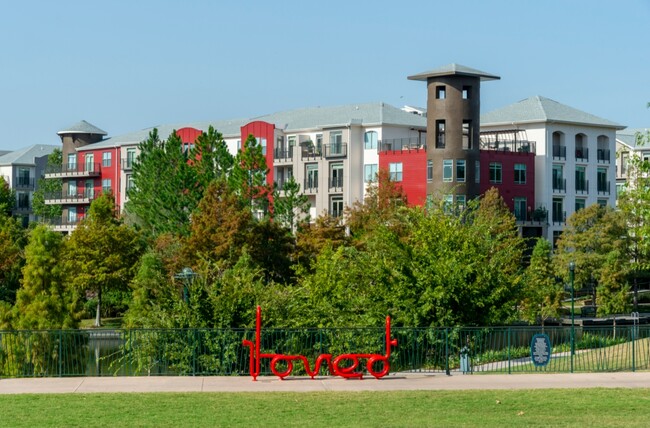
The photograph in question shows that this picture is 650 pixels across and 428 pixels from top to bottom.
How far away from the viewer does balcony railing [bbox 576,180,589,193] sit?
105 m

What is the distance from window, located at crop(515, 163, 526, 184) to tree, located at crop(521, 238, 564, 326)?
9689 millimetres

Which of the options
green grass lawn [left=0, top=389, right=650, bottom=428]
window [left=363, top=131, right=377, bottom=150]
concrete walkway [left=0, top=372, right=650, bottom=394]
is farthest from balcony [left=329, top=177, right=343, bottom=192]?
green grass lawn [left=0, top=389, right=650, bottom=428]

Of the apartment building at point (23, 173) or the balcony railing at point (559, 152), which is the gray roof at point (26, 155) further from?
the balcony railing at point (559, 152)

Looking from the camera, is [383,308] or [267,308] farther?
[383,308]

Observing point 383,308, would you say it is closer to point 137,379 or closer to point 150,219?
point 137,379

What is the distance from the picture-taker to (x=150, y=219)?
89562mm

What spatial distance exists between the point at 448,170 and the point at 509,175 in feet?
21.8

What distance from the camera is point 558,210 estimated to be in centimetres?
10312

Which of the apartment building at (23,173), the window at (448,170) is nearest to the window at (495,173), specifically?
the window at (448,170)

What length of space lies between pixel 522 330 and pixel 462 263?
707 centimetres

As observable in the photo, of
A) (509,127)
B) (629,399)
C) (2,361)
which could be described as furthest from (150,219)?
(629,399)

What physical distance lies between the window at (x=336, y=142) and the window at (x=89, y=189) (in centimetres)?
3289

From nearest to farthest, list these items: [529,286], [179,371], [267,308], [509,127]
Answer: [179,371]
[267,308]
[529,286]
[509,127]

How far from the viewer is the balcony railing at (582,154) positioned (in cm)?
10512
